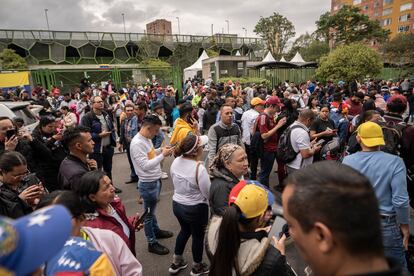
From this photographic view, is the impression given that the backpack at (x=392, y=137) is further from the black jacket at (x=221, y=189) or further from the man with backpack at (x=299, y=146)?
the black jacket at (x=221, y=189)

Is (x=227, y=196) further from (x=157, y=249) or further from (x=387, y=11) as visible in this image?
(x=387, y=11)

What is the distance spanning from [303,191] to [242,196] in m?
0.75

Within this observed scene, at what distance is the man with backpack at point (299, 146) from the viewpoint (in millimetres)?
3977

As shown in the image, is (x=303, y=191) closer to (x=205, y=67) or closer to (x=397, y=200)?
(x=397, y=200)

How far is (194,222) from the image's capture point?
2.96 m

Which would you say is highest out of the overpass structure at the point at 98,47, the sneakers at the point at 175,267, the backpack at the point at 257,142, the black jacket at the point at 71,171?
the overpass structure at the point at 98,47

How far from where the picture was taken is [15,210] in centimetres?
230

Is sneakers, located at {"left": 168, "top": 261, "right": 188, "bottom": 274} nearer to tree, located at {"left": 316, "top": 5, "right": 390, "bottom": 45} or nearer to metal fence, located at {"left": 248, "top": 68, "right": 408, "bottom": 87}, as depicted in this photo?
metal fence, located at {"left": 248, "top": 68, "right": 408, "bottom": 87}

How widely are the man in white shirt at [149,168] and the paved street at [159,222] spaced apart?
0.50 feet

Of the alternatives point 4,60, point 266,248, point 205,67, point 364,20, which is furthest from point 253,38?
point 266,248

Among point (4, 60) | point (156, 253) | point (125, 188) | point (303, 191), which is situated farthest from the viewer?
point (4, 60)

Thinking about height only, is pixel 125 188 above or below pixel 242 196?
below

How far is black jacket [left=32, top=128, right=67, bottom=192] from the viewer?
377cm

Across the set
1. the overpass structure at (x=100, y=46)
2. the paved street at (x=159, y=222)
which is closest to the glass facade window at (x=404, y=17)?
the overpass structure at (x=100, y=46)
